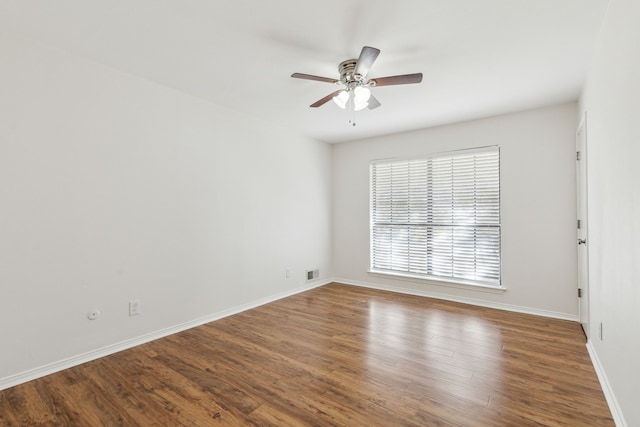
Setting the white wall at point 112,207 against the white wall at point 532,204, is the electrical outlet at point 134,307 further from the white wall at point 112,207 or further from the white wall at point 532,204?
the white wall at point 532,204

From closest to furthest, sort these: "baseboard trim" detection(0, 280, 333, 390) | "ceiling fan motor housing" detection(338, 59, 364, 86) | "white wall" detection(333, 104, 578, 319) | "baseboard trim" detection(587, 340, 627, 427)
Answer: "baseboard trim" detection(587, 340, 627, 427)
"baseboard trim" detection(0, 280, 333, 390)
"ceiling fan motor housing" detection(338, 59, 364, 86)
"white wall" detection(333, 104, 578, 319)

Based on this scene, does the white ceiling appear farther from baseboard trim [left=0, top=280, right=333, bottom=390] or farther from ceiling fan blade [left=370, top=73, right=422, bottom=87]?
baseboard trim [left=0, top=280, right=333, bottom=390]

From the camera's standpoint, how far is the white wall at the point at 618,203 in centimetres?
149

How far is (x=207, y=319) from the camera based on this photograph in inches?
137

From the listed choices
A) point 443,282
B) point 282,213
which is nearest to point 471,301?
point 443,282

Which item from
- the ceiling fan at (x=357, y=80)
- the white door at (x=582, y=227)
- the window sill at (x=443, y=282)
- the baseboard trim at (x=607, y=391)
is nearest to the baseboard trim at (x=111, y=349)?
the window sill at (x=443, y=282)

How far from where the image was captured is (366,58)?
2102 millimetres

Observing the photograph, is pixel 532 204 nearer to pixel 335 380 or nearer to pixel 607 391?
pixel 607 391

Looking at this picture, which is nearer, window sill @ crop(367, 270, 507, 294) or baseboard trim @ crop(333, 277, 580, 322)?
baseboard trim @ crop(333, 277, 580, 322)

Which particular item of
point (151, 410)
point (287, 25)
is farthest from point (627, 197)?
point (151, 410)

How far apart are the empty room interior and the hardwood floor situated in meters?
0.02

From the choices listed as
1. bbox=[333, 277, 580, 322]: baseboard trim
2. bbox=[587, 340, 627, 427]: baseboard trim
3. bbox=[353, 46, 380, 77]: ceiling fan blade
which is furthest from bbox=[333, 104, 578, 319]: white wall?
bbox=[353, 46, 380, 77]: ceiling fan blade

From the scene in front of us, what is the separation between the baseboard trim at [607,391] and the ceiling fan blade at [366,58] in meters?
2.55

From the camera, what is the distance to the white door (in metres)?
2.88
